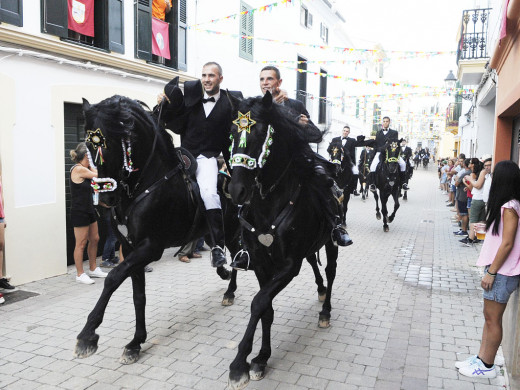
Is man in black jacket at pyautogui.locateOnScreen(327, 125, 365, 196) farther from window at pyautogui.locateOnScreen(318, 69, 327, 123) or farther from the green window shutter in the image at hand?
window at pyautogui.locateOnScreen(318, 69, 327, 123)

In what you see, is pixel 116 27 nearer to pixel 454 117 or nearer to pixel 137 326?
pixel 137 326

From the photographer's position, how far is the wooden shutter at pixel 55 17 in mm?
6965

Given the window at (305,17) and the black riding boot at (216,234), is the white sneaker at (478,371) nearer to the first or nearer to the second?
the black riding boot at (216,234)

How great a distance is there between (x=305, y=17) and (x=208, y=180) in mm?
17998

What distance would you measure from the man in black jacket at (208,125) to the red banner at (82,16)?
4188 millimetres

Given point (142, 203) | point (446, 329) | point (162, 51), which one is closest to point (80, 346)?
point (142, 203)

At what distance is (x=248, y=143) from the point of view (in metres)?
3.29

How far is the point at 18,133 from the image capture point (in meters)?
6.59

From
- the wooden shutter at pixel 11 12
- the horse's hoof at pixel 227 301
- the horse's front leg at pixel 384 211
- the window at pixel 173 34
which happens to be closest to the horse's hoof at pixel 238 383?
the horse's hoof at pixel 227 301

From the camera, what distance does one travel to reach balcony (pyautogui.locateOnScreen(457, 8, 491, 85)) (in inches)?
502

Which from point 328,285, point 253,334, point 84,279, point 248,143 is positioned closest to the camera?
point 248,143

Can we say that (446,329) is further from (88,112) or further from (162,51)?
(162,51)

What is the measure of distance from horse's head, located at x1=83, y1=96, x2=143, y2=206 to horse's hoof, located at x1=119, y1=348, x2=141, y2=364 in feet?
4.72

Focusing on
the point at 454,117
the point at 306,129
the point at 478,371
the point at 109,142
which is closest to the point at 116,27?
the point at 109,142
